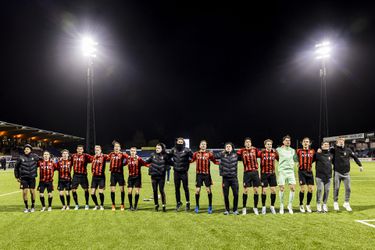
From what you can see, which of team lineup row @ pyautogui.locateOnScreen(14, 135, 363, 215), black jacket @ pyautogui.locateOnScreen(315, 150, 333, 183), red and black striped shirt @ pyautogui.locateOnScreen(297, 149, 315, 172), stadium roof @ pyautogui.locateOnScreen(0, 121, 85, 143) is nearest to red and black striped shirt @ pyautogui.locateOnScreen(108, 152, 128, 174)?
team lineup row @ pyautogui.locateOnScreen(14, 135, 363, 215)

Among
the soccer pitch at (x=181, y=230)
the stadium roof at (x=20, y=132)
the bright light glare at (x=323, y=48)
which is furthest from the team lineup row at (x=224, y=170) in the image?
the stadium roof at (x=20, y=132)

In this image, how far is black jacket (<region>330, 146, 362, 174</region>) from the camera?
966cm

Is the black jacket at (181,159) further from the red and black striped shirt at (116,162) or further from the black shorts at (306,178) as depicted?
the black shorts at (306,178)

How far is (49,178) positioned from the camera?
10.2 meters

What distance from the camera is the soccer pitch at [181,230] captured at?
20.1ft

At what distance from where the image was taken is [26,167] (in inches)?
397

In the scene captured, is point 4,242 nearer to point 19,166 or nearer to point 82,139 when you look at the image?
point 19,166

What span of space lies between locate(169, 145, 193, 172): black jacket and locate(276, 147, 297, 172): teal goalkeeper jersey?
2756mm

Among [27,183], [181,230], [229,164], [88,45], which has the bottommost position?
[181,230]

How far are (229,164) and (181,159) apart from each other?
1521mm

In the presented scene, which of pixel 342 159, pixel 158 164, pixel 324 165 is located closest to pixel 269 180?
pixel 324 165

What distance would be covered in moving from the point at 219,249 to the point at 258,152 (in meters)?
4.37

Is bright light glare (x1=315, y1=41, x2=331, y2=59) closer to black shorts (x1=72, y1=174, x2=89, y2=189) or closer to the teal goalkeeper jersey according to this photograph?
the teal goalkeeper jersey

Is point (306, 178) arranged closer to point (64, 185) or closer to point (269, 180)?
point (269, 180)
